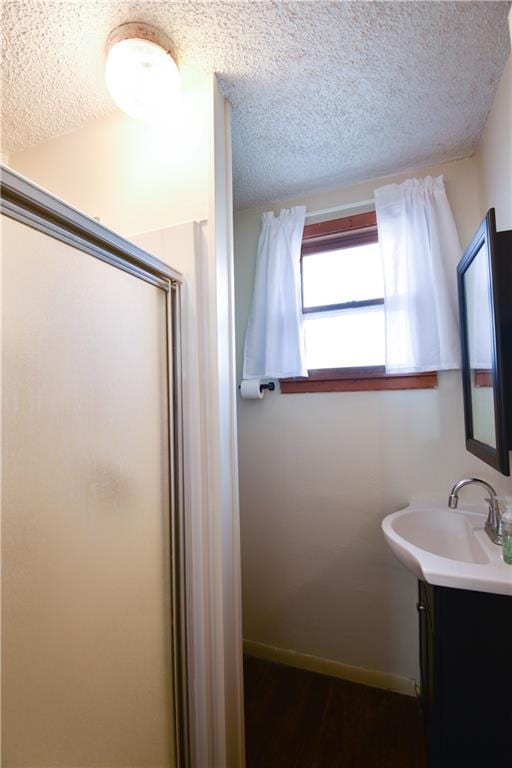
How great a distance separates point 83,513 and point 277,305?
4.44 ft

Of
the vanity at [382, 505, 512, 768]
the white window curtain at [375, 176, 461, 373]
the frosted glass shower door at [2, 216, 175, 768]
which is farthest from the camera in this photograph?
the white window curtain at [375, 176, 461, 373]

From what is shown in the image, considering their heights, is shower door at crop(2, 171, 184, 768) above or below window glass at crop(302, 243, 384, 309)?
below

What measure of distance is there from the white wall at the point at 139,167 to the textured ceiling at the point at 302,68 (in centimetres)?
8

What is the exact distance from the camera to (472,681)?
915mm

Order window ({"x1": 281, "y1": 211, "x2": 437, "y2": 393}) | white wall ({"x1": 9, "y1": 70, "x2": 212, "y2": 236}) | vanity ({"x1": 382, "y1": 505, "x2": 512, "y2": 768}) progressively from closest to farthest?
vanity ({"x1": 382, "y1": 505, "x2": 512, "y2": 768})
white wall ({"x1": 9, "y1": 70, "x2": 212, "y2": 236})
window ({"x1": 281, "y1": 211, "x2": 437, "y2": 393})

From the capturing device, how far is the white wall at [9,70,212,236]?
115cm

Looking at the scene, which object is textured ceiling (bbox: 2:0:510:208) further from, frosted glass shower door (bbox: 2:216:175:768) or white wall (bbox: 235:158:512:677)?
frosted glass shower door (bbox: 2:216:175:768)

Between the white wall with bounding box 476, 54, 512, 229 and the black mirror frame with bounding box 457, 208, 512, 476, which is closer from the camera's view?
the black mirror frame with bounding box 457, 208, 512, 476

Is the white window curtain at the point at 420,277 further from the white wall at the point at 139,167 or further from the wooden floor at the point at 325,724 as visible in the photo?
the wooden floor at the point at 325,724

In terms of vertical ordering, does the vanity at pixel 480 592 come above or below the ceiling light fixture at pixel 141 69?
below

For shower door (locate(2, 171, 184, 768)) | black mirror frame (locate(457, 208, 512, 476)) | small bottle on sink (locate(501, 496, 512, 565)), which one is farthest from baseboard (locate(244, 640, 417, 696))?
black mirror frame (locate(457, 208, 512, 476))

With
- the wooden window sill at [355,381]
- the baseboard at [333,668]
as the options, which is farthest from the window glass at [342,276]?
the baseboard at [333,668]

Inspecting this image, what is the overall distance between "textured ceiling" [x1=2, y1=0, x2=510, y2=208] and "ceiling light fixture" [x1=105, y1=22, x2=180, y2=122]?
0.03 meters

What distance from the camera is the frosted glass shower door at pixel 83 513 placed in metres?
0.65
